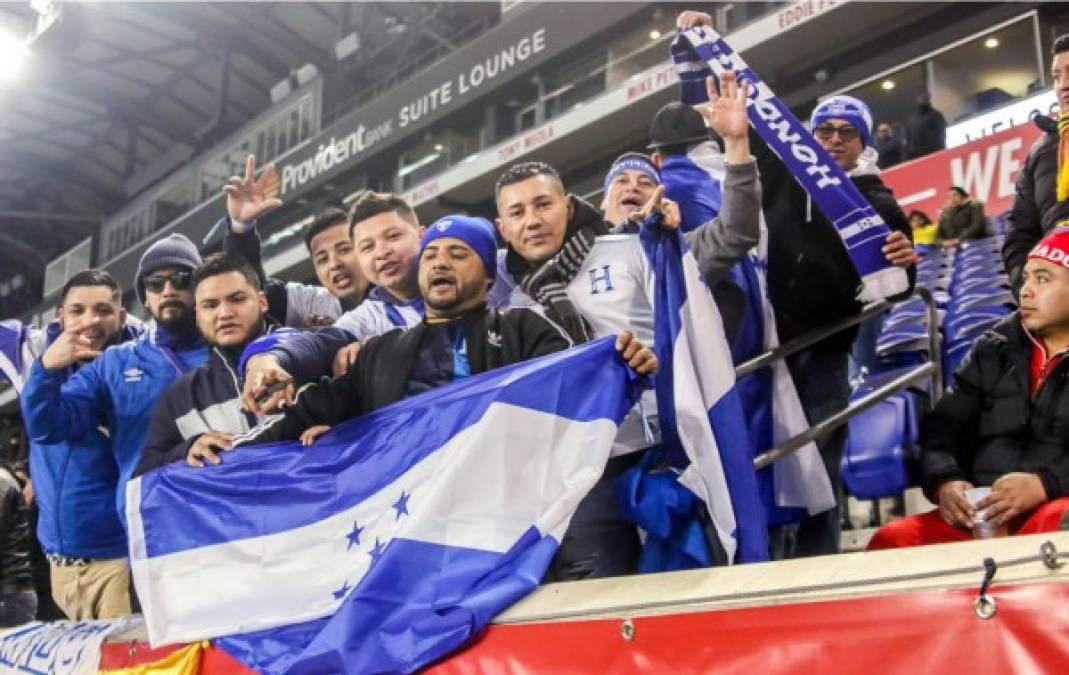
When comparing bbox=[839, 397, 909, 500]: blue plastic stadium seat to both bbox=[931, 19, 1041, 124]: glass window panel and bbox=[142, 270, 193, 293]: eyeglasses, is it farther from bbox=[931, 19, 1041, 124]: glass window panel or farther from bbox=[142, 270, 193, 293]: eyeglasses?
bbox=[931, 19, 1041, 124]: glass window panel

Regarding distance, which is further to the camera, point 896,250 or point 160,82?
point 160,82

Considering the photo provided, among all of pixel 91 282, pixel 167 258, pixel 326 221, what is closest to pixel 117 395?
pixel 167 258

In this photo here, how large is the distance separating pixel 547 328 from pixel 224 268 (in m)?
1.27

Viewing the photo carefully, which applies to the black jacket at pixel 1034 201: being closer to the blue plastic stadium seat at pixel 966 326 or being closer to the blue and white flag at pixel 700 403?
the blue and white flag at pixel 700 403

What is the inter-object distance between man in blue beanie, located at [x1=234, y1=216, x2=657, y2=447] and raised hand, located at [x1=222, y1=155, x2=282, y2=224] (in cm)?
132

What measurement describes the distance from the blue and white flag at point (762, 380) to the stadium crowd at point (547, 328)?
0.01 m

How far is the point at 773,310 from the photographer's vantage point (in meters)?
3.29

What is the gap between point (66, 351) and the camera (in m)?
3.57

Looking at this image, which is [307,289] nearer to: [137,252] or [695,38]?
[695,38]

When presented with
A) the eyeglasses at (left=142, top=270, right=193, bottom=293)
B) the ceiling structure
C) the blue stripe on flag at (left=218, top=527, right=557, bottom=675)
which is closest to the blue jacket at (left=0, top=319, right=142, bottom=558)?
the eyeglasses at (left=142, top=270, right=193, bottom=293)

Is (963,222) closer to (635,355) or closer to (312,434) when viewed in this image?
(635,355)

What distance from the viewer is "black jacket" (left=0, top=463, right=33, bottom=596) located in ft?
16.0

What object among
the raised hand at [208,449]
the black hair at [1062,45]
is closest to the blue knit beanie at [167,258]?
the raised hand at [208,449]

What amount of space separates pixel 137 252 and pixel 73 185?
4205mm
